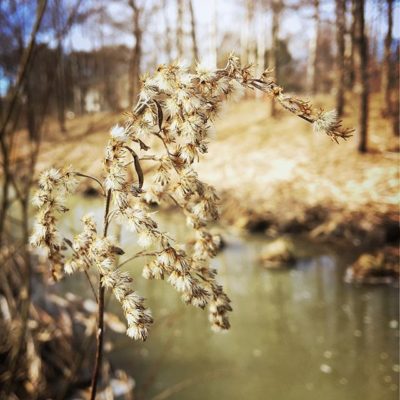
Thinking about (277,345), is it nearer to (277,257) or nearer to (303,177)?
(277,257)

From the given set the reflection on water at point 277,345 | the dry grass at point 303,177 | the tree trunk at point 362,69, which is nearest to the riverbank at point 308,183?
the dry grass at point 303,177

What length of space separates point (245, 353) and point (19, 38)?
15.6 feet

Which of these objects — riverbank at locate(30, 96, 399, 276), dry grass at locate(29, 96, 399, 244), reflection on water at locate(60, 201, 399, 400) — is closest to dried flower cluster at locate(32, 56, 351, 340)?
reflection on water at locate(60, 201, 399, 400)

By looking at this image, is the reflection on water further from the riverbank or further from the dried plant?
the dried plant

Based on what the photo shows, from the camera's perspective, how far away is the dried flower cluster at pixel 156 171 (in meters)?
0.84

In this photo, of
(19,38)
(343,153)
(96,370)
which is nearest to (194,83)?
(96,370)

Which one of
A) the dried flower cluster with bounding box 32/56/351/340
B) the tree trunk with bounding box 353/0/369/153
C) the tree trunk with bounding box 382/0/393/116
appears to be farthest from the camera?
the tree trunk with bounding box 353/0/369/153

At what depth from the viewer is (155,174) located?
0.98 metres

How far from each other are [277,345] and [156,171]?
5125mm

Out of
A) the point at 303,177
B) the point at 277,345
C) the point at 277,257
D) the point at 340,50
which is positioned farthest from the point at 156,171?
the point at 340,50

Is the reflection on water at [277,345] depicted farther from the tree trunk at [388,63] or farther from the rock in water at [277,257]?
the tree trunk at [388,63]

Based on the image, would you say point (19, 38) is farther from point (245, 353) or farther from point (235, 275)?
point (235, 275)

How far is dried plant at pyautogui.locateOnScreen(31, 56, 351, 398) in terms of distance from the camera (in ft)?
2.75

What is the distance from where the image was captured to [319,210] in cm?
1016
